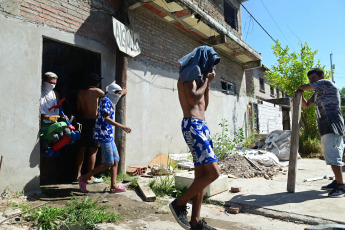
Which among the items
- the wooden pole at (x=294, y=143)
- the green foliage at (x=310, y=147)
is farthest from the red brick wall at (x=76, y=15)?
the green foliage at (x=310, y=147)

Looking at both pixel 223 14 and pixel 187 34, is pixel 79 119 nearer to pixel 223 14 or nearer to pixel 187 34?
pixel 187 34

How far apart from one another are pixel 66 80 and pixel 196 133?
4358 millimetres

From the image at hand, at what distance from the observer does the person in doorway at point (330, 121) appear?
358cm

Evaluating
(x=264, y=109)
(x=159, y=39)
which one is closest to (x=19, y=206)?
(x=159, y=39)

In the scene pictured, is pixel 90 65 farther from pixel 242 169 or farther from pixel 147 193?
pixel 242 169

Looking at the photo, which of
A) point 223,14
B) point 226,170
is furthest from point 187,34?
point 226,170

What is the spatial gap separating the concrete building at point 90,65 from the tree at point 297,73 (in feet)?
6.05

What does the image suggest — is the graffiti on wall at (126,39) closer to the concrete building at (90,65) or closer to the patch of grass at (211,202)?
the concrete building at (90,65)

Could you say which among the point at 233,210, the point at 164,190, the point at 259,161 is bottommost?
the point at 233,210

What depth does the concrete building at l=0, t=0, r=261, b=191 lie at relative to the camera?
11.4 feet

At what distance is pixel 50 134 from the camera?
12.3 ft

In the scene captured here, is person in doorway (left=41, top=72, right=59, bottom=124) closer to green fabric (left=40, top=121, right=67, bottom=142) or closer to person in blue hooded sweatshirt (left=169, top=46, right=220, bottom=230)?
green fabric (left=40, top=121, right=67, bottom=142)

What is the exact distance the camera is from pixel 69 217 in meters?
2.62

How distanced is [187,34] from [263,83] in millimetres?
13666
